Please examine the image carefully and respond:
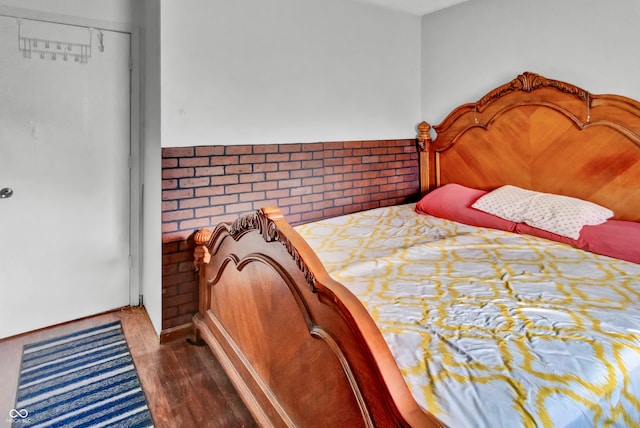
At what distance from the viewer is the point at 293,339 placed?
135 cm

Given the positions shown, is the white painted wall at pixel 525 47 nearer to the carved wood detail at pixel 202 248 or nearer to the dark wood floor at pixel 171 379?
the carved wood detail at pixel 202 248

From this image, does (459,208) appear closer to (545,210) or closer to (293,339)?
(545,210)

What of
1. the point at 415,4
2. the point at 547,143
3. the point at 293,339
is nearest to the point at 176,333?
the point at 293,339

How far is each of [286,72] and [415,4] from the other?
129 centimetres

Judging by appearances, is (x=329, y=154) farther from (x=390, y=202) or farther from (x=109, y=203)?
(x=109, y=203)

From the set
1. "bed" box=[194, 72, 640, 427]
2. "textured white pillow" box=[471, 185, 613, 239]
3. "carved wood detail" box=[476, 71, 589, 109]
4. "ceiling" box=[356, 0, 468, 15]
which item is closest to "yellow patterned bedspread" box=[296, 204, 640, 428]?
"bed" box=[194, 72, 640, 427]

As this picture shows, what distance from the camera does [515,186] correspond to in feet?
9.38

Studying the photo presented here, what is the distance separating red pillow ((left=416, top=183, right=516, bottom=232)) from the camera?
2.55 meters

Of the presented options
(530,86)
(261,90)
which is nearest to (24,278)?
(261,90)

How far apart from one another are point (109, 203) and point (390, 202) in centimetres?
221

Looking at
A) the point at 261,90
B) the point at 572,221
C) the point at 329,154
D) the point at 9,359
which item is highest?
the point at 261,90

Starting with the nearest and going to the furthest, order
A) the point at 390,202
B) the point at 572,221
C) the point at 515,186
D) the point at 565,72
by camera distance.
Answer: the point at 572,221
the point at 565,72
the point at 515,186
the point at 390,202

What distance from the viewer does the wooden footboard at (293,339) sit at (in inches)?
36.6

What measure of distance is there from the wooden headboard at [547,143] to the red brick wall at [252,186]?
576mm
